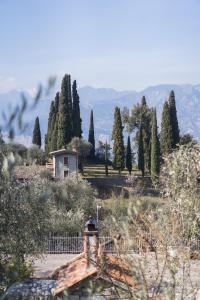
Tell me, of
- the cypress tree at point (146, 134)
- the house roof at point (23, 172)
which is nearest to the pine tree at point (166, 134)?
the cypress tree at point (146, 134)

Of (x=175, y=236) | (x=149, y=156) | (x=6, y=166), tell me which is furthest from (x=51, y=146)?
(x=6, y=166)

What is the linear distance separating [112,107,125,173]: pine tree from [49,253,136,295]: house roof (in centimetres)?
3303

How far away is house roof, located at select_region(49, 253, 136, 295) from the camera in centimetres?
970

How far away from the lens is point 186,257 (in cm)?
775

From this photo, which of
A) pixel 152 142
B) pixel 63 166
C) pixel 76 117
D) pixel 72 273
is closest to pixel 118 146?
pixel 152 142

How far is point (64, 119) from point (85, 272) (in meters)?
35.8

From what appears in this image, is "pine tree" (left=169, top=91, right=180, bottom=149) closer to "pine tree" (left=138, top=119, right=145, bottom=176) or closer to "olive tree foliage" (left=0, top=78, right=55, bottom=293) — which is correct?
"pine tree" (left=138, top=119, right=145, bottom=176)

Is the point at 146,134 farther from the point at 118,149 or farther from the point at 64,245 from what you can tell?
the point at 64,245

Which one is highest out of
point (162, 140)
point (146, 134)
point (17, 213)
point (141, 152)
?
point (146, 134)

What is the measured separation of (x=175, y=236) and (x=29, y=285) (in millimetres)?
5786

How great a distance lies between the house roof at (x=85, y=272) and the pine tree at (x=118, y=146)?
33026 mm

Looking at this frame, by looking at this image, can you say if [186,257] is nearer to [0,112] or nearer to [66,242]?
[0,112]

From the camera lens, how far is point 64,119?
47.7 m

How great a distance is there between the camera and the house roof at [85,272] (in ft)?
31.8
